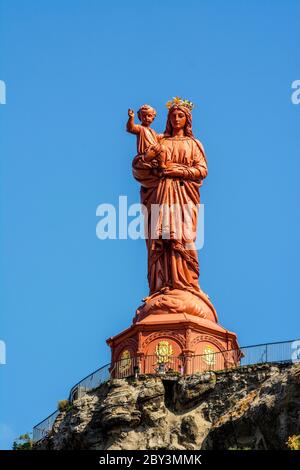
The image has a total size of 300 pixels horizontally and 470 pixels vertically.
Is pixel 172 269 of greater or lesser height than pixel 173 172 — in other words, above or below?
below

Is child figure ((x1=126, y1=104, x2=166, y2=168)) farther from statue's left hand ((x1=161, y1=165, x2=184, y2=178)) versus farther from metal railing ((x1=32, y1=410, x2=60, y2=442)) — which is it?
metal railing ((x1=32, y1=410, x2=60, y2=442))

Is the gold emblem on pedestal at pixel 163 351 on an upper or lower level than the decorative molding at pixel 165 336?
lower

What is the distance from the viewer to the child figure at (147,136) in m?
64.9

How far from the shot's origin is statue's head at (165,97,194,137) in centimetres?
6619

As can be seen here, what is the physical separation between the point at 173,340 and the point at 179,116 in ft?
31.1

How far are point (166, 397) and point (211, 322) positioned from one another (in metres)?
4.31

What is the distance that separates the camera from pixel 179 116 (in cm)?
6625

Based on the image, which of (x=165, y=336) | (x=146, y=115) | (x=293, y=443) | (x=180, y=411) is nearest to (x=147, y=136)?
(x=146, y=115)

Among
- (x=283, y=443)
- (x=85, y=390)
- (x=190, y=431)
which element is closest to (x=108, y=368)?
(x=85, y=390)

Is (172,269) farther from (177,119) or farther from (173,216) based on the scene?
(177,119)

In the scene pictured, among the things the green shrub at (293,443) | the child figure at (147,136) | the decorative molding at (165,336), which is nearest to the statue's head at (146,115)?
the child figure at (147,136)

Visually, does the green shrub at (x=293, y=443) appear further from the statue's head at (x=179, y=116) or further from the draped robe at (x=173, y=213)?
the statue's head at (x=179, y=116)

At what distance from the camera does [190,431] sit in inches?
2293

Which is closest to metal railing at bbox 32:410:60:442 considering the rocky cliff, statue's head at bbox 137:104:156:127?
the rocky cliff
